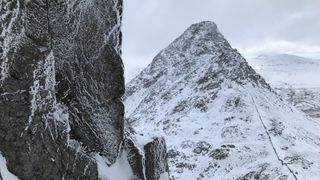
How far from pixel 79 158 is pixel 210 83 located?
31293mm

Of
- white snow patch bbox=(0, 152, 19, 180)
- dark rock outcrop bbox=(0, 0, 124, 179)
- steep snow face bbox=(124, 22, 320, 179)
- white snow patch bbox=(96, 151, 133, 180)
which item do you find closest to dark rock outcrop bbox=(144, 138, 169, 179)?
steep snow face bbox=(124, 22, 320, 179)

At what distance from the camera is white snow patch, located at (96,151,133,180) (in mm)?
13198

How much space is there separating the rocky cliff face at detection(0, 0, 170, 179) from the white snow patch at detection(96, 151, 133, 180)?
0.44 ft

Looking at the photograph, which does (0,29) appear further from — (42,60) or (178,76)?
(178,76)

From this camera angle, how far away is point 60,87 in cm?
1248

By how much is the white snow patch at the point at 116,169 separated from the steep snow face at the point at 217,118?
6.55 feet

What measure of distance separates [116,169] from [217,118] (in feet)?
77.0

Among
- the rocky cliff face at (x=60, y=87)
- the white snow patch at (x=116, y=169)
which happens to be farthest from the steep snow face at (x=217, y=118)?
the rocky cliff face at (x=60, y=87)

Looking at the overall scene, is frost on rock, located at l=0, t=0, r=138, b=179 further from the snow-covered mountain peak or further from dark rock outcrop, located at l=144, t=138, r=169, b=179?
the snow-covered mountain peak

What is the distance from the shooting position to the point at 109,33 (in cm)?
1342

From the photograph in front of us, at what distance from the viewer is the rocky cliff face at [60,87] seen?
959 cm

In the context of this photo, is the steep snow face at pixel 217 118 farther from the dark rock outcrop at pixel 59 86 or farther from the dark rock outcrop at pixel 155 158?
the dark rock outcrop at pixel 59 86

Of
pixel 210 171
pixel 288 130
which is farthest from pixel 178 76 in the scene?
pixel 210 171

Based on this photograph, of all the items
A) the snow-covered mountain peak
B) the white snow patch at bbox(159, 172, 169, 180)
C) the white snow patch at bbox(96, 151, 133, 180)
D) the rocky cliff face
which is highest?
the snow-covered mountain peak
